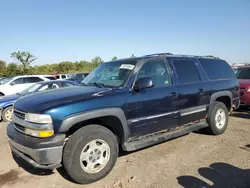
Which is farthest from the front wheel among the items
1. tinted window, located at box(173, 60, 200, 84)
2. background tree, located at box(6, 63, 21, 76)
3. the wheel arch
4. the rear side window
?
background tree, located at box(6, 63, 21, 76)

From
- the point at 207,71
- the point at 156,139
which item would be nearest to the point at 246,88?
the point at 207,71

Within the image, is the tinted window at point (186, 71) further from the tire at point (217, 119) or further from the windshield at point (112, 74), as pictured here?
the windshield at point (112, 74)

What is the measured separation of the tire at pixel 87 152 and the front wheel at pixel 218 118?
2806 millimetres

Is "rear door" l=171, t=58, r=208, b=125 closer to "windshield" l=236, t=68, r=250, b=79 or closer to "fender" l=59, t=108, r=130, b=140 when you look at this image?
"fender" l=59, t=108, r=130, b=140

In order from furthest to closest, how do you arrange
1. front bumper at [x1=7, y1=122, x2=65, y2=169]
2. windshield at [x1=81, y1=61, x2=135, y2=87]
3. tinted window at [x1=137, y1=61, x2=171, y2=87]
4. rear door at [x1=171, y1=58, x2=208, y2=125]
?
rear door at [x1=171, y1=58, x2=208, y2=125]
tinted window at [x1=137, y1=61, x2=171, y2=87]
windshield at [x1=81, y1=61, x2=135, y2=87]
front bumper at [x1=7, y1=122, x2=65, y2=169]

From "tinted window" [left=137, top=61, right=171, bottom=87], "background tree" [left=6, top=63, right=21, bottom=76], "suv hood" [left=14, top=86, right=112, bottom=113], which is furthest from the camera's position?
"background tree" [left=6, top=63, right=21, bottom=76]

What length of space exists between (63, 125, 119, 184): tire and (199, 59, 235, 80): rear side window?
10.2ft

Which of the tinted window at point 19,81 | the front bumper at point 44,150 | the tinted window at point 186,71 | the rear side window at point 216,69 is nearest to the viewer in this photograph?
the front bumper at point 44,150

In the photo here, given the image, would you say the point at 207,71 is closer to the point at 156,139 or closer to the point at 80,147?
the point at 156,139

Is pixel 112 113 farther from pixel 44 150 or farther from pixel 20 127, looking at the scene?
pixel 20 127

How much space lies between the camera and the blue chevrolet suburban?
120 inches

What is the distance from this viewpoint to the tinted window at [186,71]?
15.3ft

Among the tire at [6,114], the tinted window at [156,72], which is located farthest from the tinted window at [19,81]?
the tinted window at [156,72]

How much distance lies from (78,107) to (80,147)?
0.58 metres
